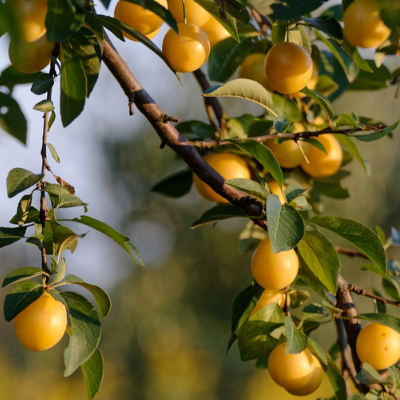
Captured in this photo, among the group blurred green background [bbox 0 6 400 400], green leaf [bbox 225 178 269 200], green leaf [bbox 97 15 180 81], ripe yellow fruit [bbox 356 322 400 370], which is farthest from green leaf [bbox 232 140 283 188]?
blurred green background [bbox 0 6 400 400]

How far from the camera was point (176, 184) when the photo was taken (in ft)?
2.59

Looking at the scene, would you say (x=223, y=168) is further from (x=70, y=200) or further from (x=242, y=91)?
(x=70, y=200)

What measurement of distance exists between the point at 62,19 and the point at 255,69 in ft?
1.35

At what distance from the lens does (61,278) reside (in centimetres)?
42

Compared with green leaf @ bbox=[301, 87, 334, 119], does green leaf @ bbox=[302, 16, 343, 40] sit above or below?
above

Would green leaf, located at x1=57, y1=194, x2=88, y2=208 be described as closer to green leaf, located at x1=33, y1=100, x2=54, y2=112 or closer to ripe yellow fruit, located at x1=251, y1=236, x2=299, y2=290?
green leaf, located at x1=33, y1=100, x2=54, y2=112

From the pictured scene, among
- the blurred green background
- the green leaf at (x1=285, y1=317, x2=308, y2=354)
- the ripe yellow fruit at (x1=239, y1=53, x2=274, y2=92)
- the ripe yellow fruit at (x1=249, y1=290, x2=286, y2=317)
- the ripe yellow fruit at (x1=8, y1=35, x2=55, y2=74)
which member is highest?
the ripe yellow fruit at (x1=8, y1=35, x2=55, y2=74)

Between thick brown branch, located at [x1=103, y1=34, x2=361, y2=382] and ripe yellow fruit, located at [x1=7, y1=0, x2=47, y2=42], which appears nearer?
ripe yellow fruit, located at [x1=7, y1=0, x2=47, y2=42]

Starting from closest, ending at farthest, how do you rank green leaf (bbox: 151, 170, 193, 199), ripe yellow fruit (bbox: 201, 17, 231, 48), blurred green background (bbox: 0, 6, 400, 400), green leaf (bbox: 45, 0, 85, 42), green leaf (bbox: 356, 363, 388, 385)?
green leaf (bbox: 45, 0, 85, 42) < green leaf (bbox: 356, 363, 388, 385) < ripe yellow fruit (bbox: 201, 17, 231, 48) < green leaf (bbox: 151, 170, 193, 199) < blurred green background (bbox: 0, 6, 400, 400)

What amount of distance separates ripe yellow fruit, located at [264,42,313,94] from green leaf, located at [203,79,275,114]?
0.03 m

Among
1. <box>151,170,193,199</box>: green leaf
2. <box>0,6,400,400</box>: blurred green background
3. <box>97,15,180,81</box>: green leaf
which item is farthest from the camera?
<box>0,6,400,400</box>: blurred green background

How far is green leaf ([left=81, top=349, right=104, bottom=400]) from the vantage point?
1.42ft

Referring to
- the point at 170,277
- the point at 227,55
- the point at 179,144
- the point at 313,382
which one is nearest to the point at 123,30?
the point at 179,144

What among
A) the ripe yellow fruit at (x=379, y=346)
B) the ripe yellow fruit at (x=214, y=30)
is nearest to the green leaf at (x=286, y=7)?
Answer: the ripe yellow fruit at (x=214, y=30)
